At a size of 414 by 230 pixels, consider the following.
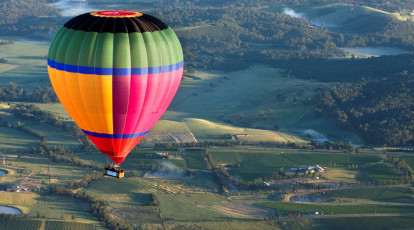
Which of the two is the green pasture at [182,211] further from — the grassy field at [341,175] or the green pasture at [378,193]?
the grassy field at [341,175]

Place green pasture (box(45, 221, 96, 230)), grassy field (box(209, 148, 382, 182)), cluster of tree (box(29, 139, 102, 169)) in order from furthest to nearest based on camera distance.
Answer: cluster of tree (box(29, 139, 102, 169))
grassy field (box(209, 148, 382, 182))
green pasture (box(45, 221, 96, 230))

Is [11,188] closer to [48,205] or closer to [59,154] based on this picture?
[48,205]

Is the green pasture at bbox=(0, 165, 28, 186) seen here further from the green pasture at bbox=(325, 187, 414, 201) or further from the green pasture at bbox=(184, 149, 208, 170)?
the green pasture at bbox=(325, 187, 414, 201)

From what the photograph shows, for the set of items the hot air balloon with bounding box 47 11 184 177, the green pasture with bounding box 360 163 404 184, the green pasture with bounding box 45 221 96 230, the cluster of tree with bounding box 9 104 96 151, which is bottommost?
the cluster of tree with bounding box 9 104 96 151

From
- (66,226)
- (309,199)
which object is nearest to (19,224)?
(66,226)

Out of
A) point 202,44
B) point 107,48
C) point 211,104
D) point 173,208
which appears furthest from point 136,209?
point 202,44

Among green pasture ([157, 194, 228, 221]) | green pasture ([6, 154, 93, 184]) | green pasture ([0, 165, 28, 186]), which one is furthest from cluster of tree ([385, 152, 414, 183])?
green pasture ([0, 165, 28, 186])

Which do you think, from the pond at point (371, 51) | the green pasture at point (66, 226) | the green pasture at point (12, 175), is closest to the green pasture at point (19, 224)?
the green pasture at point (66, 226)
